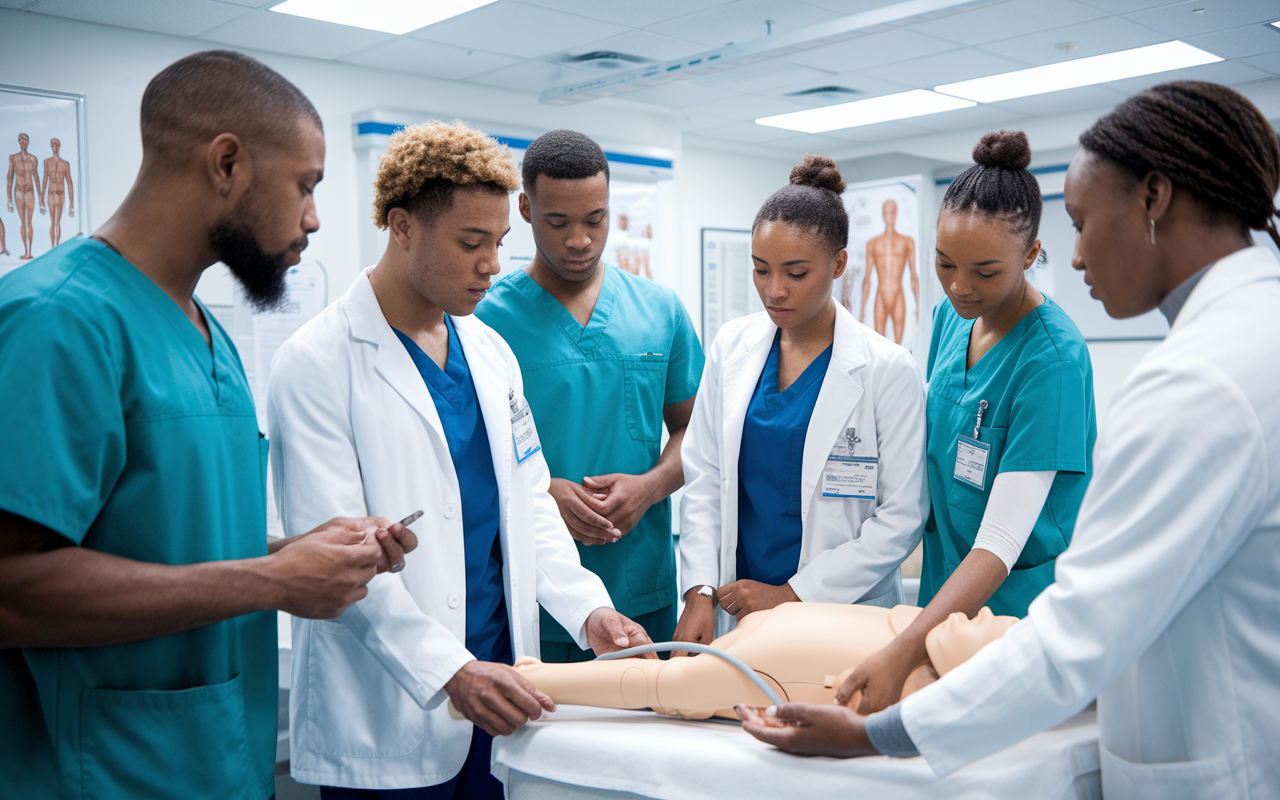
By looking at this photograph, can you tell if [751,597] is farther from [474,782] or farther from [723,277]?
[723,277]

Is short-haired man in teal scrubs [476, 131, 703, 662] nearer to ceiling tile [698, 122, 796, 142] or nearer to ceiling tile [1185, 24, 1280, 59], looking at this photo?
ceiling tile [1185, 24, 1280, 59]

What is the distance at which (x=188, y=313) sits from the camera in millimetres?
1143

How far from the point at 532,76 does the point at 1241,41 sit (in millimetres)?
3432

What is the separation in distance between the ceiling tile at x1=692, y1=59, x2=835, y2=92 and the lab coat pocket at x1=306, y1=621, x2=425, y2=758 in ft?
12.6

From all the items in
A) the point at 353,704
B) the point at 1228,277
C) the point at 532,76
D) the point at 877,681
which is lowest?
the point at 353,704

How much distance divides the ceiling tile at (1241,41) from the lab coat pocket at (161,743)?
4.91 m

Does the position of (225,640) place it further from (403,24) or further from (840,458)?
(403,24)

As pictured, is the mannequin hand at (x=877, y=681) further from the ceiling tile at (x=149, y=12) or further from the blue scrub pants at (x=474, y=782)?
the ceiling tile at (x=149, y=12)

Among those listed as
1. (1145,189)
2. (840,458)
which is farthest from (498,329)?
(1145,189)

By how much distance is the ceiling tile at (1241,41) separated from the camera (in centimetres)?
425

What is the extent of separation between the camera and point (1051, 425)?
1.39 metres

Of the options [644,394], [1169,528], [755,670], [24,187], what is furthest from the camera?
[24,187]

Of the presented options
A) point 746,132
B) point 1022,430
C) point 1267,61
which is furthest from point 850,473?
point 746,132

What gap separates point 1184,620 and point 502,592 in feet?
3.20
